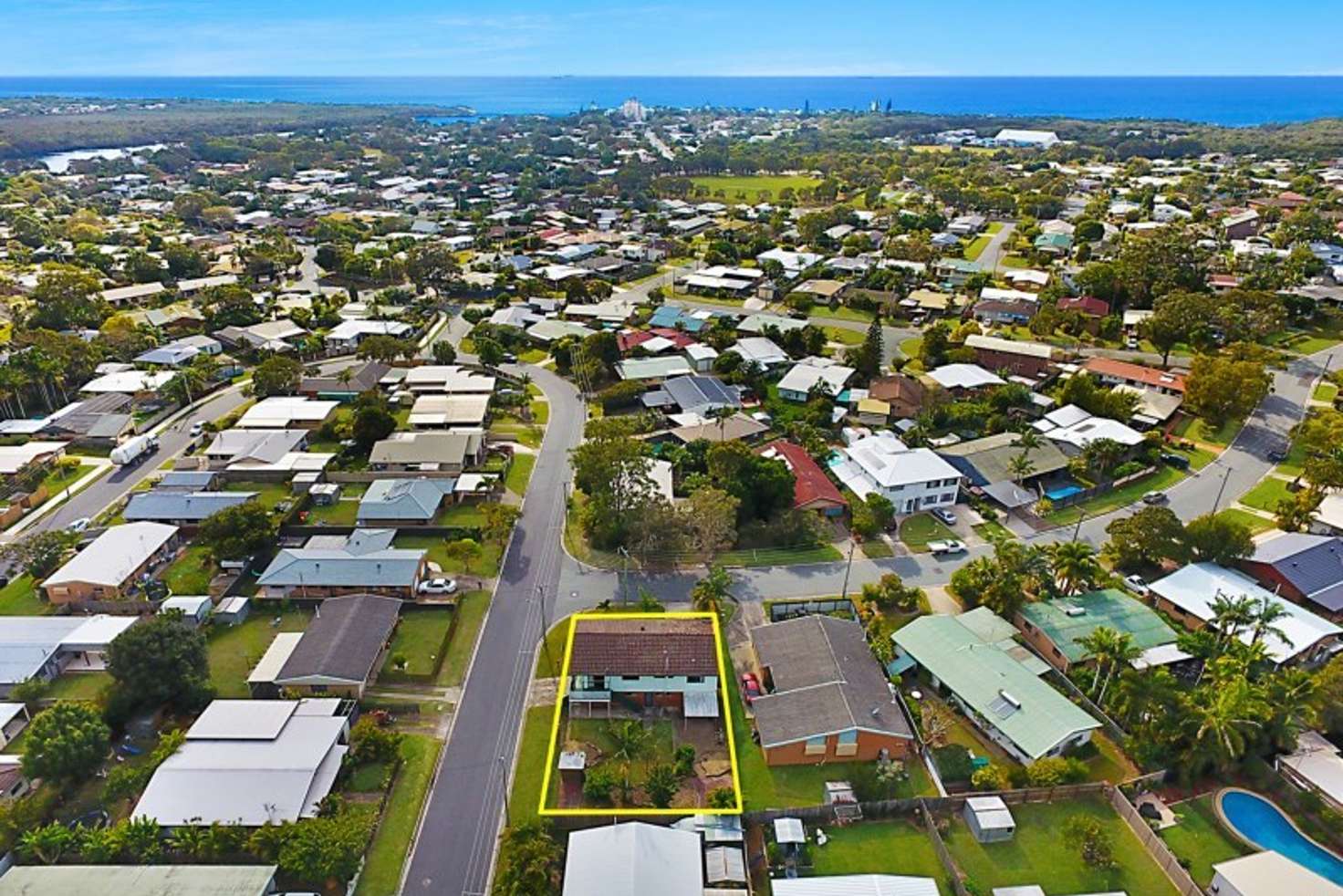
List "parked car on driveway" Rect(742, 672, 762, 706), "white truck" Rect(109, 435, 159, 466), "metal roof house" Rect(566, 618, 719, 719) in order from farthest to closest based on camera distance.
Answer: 1. "white truck" Rect(109, 435, 159, 466)
2. "parked car on driveway" Rect(742, 672, 762, 706)
3. "metal roof house" Rect(566, 618, 719, 719)

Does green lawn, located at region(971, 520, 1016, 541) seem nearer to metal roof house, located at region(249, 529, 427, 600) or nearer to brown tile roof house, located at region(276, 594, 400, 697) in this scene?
metal roof house, located at region(249, 529, 427, 600)

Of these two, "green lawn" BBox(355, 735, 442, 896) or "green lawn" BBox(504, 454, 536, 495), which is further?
"green lawn" BBox(504, 454, 536, 495)

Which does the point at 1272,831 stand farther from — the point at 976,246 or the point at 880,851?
the point at 976,246

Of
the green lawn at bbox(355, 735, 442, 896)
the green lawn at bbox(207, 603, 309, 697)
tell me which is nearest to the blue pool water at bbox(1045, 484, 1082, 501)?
the green lawn at bbox(355, 735, 442, 896)

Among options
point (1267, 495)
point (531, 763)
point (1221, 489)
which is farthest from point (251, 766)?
point (1267, 495)

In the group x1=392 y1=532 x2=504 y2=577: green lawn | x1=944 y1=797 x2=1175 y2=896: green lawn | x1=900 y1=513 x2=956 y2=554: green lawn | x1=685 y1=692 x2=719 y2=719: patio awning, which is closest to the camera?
x1=944 y1=797 x2=1175 y2=896: green lawn

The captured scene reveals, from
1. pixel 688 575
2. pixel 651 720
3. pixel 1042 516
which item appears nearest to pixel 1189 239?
pixel 1042 516
